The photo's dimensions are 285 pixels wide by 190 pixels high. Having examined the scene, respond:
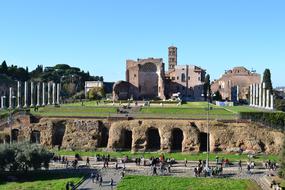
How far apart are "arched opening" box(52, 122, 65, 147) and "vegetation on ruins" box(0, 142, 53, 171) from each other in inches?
531

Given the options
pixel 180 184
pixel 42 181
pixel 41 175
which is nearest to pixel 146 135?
pixel 41 175

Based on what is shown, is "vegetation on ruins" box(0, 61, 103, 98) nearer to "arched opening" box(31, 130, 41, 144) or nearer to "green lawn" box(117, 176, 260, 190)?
"arched opening" box(31, 130, 41, 144)

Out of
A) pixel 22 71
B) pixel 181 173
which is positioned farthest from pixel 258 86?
pixel 22 71

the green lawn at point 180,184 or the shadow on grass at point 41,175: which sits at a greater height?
the shadow on grass at point 41,175

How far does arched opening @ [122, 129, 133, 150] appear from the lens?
51.7 metres

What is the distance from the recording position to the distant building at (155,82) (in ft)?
290

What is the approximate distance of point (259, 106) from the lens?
73.2 meters

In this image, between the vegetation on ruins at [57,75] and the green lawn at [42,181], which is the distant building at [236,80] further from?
the green lawn at [42,181]

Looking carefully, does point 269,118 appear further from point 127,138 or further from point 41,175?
point 41,175

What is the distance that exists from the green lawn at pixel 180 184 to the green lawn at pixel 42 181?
4.41 m

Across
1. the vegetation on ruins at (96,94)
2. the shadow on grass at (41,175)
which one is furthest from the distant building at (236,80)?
the shadow on grass at (41,175)

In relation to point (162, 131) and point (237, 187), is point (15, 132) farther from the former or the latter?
point (237, 187)

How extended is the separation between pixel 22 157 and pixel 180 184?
13590 mm

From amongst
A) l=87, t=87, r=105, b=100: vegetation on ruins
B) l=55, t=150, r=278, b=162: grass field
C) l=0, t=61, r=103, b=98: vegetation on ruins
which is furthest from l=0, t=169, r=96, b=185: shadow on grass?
l=0, t=61, r=103, b=98: vegetation on ruins
